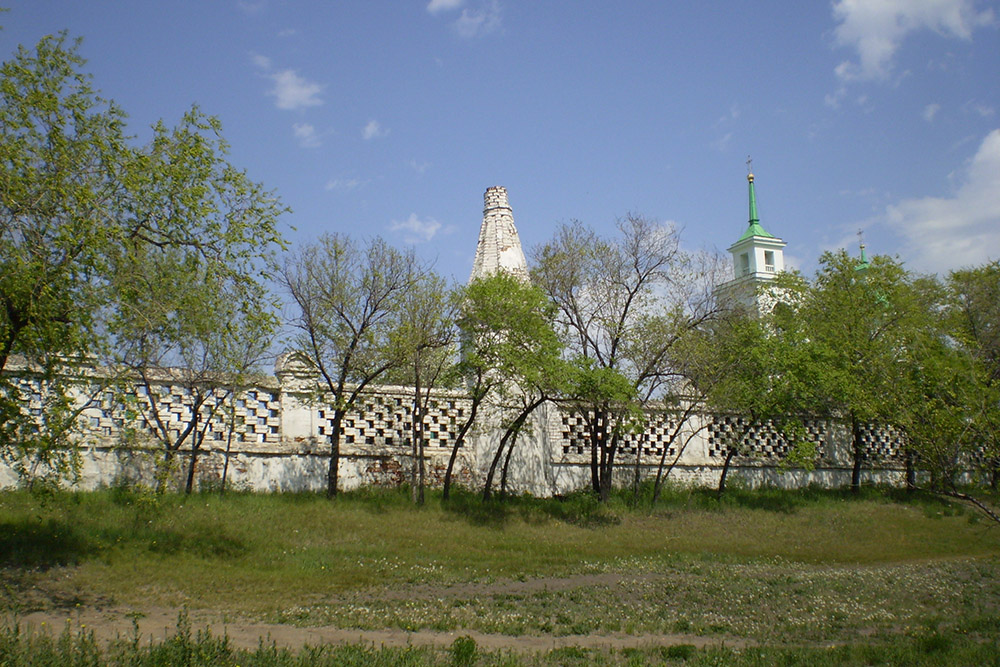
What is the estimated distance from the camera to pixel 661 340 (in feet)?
63.2

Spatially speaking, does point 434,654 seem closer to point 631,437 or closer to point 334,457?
point 334,457

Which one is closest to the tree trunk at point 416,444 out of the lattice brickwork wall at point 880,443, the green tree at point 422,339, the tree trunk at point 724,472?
the green tree at point 422,339

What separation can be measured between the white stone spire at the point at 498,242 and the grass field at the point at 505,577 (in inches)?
243

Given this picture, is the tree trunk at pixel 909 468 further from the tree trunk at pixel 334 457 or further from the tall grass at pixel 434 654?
the tree trunk at pixel 334 457

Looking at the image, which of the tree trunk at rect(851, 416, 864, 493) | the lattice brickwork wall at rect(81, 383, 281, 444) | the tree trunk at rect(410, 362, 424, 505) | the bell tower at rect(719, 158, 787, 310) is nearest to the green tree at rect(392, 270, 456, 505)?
the tree trunk at rect(410, 362, 424, 505)

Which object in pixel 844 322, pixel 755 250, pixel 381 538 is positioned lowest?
pixel 381 538

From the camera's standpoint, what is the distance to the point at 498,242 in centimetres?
2106

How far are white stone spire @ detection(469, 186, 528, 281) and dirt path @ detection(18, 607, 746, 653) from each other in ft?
40.3

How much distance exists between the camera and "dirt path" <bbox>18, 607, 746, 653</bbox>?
27.8 ft

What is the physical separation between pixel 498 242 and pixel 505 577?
34.6 feet


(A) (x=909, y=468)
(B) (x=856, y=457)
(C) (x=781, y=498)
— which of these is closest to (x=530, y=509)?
(C) (x=781, y=498)

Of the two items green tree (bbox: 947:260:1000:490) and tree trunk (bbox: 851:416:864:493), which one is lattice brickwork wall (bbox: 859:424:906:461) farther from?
green tree (bbox: 947:260:1000:490)

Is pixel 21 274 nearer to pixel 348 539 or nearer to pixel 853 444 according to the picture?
pixel 348 539

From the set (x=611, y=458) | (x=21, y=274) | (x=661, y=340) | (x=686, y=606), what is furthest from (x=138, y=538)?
(x=661, y=340)
